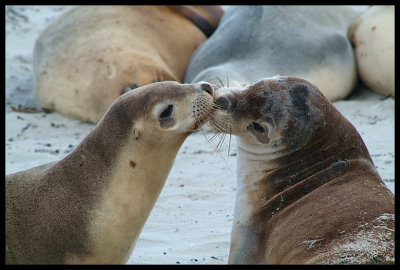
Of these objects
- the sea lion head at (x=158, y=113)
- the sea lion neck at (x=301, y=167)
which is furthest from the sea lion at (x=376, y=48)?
the sea lion head at (x=158, y=113)

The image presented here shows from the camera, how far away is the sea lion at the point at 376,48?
7.91 m

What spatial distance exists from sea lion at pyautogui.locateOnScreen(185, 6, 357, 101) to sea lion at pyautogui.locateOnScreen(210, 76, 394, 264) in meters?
2.94

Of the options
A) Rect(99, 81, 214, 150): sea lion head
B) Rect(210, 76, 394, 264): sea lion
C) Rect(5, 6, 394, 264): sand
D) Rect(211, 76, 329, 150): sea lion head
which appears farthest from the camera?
Rect(5, 6, 394, 264): sand

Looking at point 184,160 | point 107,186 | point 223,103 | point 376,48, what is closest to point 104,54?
point 184,160

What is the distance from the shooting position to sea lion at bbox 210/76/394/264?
3.96 meters

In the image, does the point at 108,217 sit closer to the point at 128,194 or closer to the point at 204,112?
the point at 128,194

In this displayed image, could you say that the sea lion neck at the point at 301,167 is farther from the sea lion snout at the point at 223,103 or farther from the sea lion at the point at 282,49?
the sea lion at the point at 282,49

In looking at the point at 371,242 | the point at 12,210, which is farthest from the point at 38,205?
the point at 371,242

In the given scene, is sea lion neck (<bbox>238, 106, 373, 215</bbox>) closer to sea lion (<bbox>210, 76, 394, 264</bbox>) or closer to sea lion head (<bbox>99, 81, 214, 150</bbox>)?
sea lion (<bbox>210, 76, 394, 264</bbox>)

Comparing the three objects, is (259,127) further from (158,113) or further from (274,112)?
(158,113)

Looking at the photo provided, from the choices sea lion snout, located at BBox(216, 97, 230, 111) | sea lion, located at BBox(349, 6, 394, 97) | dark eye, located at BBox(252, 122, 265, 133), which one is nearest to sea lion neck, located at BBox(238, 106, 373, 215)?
dark eye, located at BBox(252, 122, 265, 133)

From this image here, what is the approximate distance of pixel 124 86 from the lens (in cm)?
757

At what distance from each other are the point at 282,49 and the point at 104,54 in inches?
69.0
